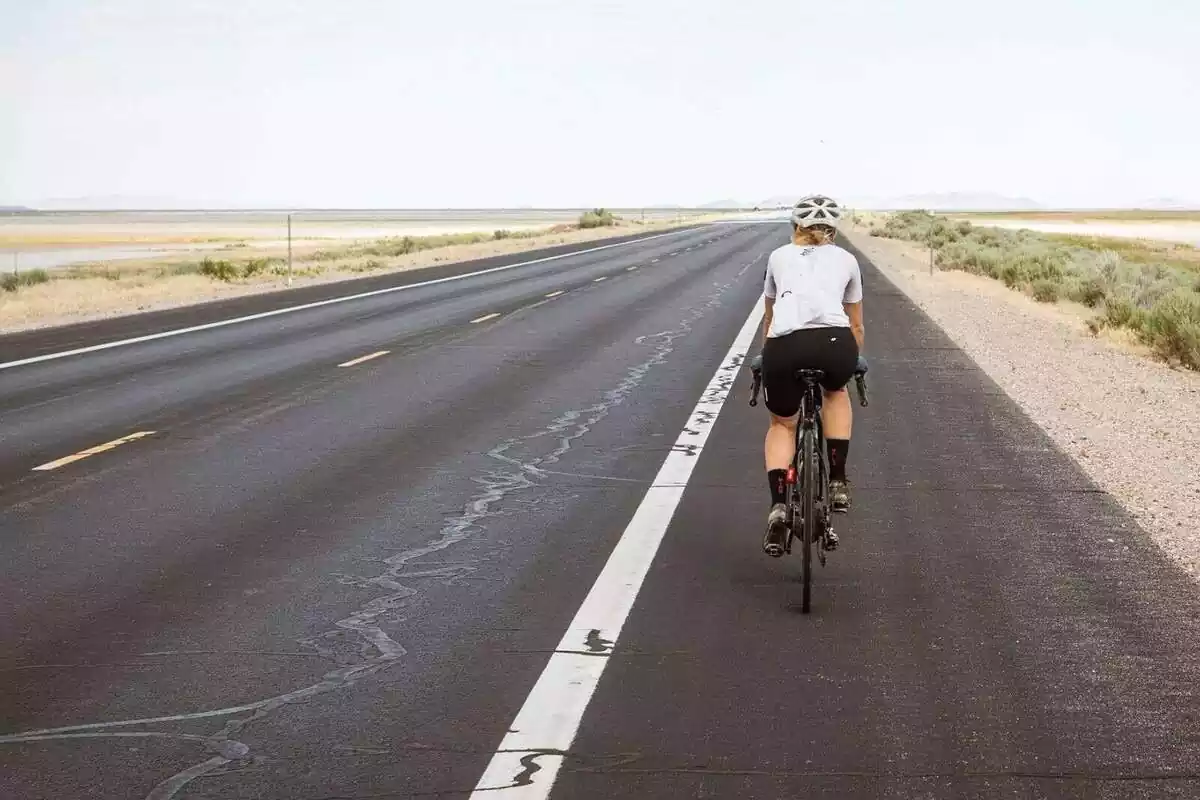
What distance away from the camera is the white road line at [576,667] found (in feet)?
17.1

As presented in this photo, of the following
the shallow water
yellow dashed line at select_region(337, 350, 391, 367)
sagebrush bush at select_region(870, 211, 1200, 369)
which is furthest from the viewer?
the shallow water

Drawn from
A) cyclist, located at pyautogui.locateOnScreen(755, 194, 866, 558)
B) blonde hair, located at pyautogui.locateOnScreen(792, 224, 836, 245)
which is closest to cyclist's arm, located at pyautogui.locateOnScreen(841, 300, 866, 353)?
cyclist, located at pyautogui.locateOnScreen(755, 194, 866, 558)

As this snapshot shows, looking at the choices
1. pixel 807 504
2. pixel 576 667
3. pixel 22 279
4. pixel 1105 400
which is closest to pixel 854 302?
pixel 807 504

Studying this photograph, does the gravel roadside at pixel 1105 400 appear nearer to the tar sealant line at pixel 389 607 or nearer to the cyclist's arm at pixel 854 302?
the cyclist's arm at pixel 854 302

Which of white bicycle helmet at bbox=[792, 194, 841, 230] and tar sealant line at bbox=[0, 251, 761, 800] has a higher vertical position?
white bicycle helmet at bbox=[792, 194, 841, 230]

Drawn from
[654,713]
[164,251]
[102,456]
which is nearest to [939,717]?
[654,713]

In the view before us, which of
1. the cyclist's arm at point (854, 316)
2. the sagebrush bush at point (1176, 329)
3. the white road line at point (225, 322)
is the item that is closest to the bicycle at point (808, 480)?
the cyclist's arm at point (854, 316)

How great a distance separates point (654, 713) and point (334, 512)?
4.31 metres

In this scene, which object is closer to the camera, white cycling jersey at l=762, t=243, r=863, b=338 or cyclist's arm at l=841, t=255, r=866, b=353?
white cycling jersey at l=762, t=243, r=863, b=338

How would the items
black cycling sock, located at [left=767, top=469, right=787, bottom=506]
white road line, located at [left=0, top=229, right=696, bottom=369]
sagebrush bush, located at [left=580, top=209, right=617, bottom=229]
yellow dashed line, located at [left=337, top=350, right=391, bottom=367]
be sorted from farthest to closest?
sagebrush bush, located at [left=580, top=209, right=617, bottom=229] → white road line, located at [left=0, top=229, right=696, bottom=369] → yellow dashed line, located at [left=337, top=350, right=391, bottom=367] → black cycling sock, located at [left=767, top=469, right=787, bottom=506]

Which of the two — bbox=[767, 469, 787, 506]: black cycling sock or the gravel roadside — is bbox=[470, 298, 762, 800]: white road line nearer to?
bbox=[767, 469, 787, 506]: black cycling sock

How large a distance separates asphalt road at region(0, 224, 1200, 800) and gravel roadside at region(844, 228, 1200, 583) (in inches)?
14.3

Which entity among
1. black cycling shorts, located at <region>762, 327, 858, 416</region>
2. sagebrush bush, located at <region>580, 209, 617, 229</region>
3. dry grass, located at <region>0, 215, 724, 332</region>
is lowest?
sagebrush bush, located at <region>580, 209, 617, 229</region>

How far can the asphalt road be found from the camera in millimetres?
5383
